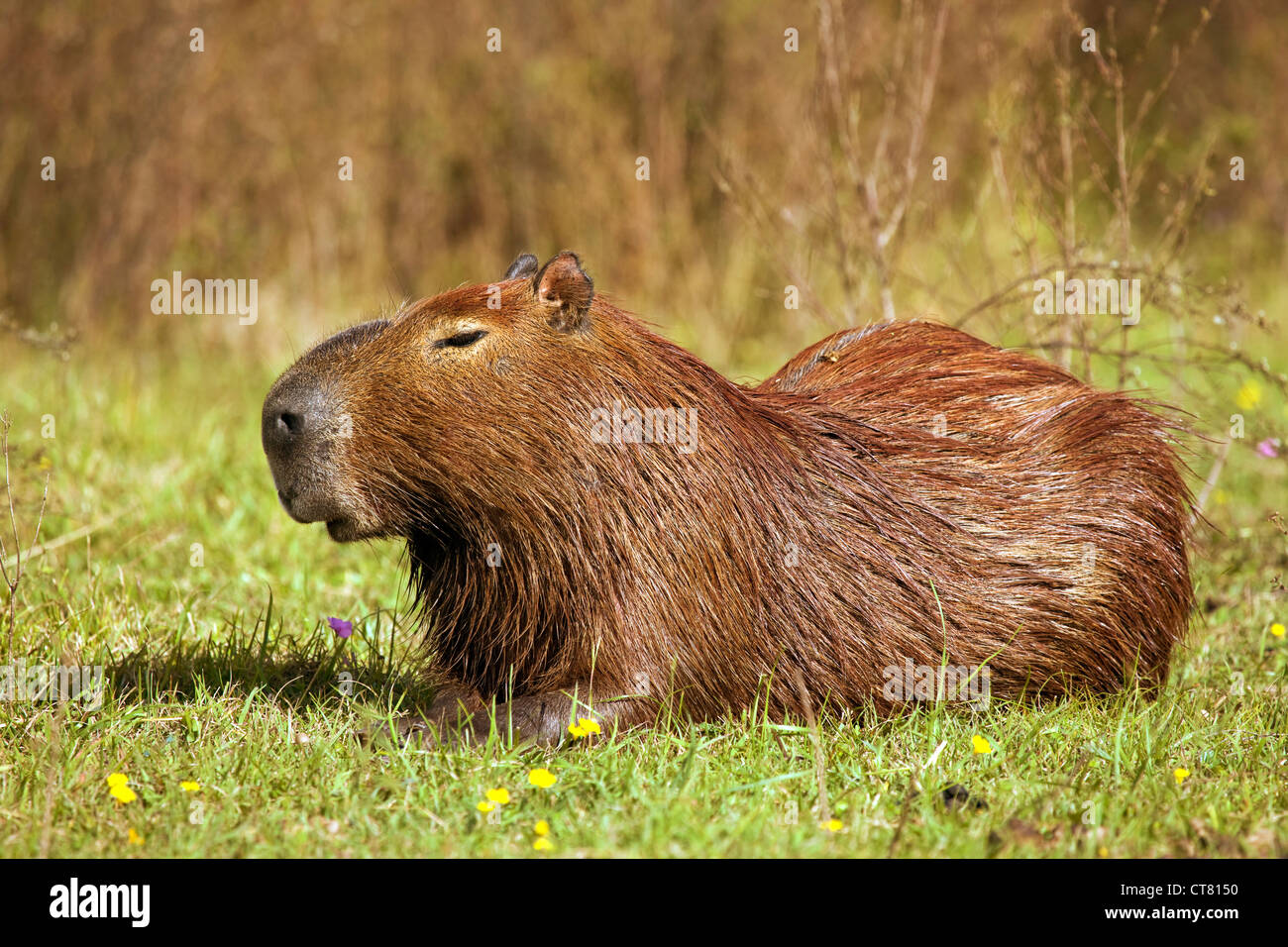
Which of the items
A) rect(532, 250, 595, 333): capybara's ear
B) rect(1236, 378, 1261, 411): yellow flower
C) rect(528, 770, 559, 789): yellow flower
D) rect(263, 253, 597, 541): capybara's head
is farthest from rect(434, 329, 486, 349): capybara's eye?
rect(1236, 378, 1261, 411): yellow flower

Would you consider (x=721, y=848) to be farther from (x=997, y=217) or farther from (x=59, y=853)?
(x=997, y=217)

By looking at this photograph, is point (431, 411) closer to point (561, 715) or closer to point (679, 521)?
point (679, 521)

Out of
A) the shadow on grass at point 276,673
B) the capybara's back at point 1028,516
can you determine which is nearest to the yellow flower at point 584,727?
the shadow on grass at point 276,673

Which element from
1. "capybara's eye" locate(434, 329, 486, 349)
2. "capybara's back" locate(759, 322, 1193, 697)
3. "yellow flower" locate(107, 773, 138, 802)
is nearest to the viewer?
"yellow flower" locate(107, 773, 138, 802)

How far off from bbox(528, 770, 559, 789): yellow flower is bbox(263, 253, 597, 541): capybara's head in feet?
1.90

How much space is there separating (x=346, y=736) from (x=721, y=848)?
1.04m

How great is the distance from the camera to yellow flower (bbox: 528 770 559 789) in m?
2.78

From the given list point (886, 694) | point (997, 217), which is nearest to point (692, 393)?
point (886, 694)

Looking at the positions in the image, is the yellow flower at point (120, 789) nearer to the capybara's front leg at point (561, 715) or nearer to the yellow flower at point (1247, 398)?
the capybara's front leg at point (561, 715)

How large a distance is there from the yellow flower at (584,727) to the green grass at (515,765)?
0.06 meters

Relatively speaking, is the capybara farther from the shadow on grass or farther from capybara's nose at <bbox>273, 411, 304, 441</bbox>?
the shadow on grass

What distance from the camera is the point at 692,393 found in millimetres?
3164

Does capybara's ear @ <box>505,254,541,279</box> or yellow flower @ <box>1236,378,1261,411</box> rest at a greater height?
capybara's ear @ <box>505,254,541,279</box>

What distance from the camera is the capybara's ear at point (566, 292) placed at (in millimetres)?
3055
